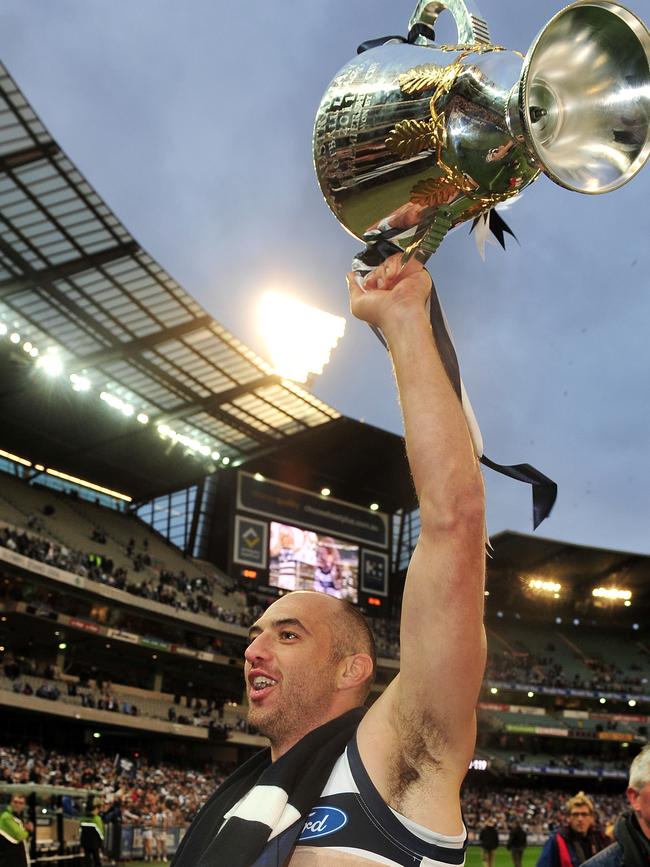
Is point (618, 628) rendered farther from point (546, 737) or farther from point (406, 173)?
point (406, 173)

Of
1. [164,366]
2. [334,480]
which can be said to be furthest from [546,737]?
[164,366]

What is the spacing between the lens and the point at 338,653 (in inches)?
77.2

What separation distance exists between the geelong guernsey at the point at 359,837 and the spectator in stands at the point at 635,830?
2549 mm

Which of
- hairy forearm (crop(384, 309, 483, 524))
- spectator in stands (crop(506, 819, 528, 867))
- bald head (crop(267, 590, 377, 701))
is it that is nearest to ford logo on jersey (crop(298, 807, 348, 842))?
bald head (crop(267, 590, 377, 701))

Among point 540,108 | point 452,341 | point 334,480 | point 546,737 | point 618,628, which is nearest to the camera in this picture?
point 540,108

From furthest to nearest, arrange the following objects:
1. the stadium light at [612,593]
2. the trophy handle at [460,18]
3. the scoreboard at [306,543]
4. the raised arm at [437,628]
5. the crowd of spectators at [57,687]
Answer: the stadium light at [612,593], the scoreboard at [306,543], the crowd of spectators at [57,687], the trophy handle at [460,18], the raised arm at [437,628]

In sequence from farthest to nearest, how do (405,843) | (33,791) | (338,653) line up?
(33,791), (338,653), (405,843)

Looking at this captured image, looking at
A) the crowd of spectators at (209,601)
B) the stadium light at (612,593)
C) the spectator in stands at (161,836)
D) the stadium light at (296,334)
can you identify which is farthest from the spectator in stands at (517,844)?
the stadium light at (612,593)

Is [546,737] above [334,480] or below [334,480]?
below

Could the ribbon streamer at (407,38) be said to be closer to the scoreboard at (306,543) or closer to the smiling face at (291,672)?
the smiling face at (291,672)

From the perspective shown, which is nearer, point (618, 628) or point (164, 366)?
point (164, 366)

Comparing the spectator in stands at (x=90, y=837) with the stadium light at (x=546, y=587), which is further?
the stadium light at (x=546, y=587)

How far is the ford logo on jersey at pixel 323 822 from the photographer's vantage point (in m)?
1.50

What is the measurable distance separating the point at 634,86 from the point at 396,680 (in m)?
1.14
